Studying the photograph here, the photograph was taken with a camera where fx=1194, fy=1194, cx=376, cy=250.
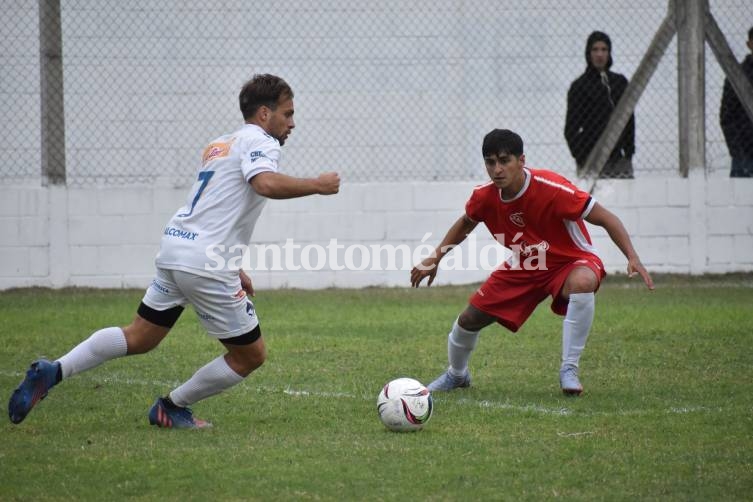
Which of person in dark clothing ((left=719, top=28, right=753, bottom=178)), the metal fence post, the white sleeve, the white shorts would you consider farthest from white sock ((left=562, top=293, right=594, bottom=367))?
the metal fence post

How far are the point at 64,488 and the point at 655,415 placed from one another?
303 cm

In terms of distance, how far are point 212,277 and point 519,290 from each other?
2218mm

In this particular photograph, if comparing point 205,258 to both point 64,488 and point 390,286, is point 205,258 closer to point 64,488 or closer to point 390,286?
point 64,488

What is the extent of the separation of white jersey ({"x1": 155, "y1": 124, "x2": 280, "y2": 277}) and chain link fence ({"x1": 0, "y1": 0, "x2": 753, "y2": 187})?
21.9 ft

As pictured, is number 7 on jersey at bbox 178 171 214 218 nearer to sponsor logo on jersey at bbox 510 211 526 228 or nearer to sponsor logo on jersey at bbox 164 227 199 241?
sponsor logo on jersey at bbox 164 227 199 241

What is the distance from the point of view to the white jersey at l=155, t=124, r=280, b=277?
18.9ft

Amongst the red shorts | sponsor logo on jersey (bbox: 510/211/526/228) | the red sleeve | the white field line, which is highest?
the red sleeve

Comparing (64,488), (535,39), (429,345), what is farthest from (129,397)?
(535,39)

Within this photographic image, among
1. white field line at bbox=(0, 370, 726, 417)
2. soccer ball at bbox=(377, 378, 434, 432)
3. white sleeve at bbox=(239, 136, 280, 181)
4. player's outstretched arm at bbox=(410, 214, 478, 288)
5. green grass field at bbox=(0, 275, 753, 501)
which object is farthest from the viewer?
player's outstretched arm at bbox=(410, 214, 478, 288)

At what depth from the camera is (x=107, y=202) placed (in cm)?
1217

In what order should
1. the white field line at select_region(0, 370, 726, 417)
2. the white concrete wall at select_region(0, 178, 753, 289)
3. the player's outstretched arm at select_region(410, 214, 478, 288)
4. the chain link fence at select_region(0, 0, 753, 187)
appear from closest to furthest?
the white field line at select_region(0, 370, 726, 417), the player's outstretched arm at select_region(410, 214, 478, 288), the white concrete wall at select_region(0, 178, 753, 289), the chain link fence at select_region(0, 0, 753, 187)

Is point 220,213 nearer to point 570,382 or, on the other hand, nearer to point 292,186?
point 292,186

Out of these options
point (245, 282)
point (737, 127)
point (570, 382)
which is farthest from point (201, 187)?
point (737, 127)

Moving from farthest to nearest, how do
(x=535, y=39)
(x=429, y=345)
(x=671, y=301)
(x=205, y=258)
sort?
1. (x=535, y=39)
2. (x=671, y=301)
3. (x=429, y=345)
4. (x=205, y=258)
